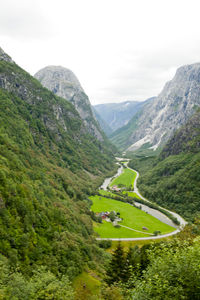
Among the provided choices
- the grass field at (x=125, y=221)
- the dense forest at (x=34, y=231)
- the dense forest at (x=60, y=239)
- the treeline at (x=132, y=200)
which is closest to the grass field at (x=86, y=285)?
the dense forest at (x=60, y=239)

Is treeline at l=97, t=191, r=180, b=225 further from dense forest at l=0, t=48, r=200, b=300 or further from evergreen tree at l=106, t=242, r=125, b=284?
evergreen tree at l=106, t=242, r=125, b=284

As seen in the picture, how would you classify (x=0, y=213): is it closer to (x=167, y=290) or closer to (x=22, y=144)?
(x=167, y=290)

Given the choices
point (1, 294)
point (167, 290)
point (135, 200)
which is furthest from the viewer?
point (135, 200)

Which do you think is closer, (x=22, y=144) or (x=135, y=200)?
(x=22, y=144)

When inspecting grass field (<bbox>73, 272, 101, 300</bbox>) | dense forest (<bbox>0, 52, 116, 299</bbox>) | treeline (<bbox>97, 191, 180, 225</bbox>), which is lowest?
treeline (<bbox>97, 191, 180, 225</bbox>)

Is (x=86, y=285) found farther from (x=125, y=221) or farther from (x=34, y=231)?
(x=125, y=221)

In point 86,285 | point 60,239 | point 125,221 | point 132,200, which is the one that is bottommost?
point 132,200

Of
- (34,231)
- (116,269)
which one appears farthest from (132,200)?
(116,269)

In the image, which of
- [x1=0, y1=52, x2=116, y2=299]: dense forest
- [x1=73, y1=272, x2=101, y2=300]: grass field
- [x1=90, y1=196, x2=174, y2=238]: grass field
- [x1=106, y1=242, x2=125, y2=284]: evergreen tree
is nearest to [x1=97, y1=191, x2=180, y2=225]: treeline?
[x1=90, y1=196, x2=174, y2=238]: grass field

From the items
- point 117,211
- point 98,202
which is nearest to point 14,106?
point 98,202
